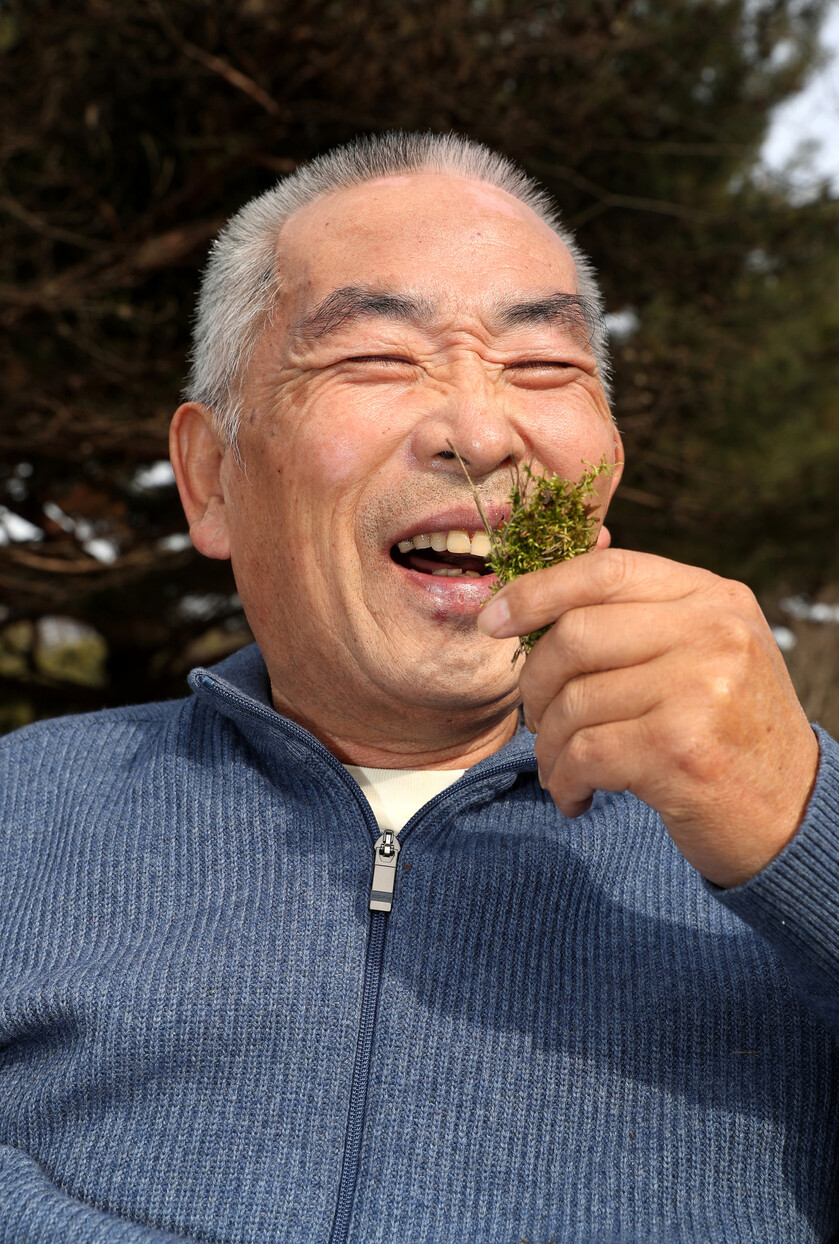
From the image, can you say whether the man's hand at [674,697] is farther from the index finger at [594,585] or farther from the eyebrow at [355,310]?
the eyebrow at [355,310]

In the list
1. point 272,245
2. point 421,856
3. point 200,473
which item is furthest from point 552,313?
point 421,856

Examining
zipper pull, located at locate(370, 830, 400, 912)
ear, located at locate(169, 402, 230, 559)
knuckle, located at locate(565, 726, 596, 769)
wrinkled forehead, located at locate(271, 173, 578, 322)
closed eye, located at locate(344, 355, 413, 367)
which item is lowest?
zipper pull, located at locate(370, 830, 400, 912)

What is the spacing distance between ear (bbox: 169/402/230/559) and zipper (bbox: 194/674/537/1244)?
1.58 feet

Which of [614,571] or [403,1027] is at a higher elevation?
[614,571]

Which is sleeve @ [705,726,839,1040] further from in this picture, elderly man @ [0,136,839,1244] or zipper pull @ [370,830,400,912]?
zipper pull @ [370,830,400,912]

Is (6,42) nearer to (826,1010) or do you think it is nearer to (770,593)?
(770,593)

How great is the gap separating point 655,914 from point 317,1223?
0.85 m

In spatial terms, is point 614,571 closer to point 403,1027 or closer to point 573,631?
point 573,631

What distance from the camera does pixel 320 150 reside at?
6973 mm

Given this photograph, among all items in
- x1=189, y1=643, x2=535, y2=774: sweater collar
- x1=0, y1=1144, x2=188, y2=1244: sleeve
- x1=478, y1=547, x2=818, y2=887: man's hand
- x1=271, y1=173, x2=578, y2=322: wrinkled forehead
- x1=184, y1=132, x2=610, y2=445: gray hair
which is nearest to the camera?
x1=478, y1=547, x2=818, y2=887: man's hand

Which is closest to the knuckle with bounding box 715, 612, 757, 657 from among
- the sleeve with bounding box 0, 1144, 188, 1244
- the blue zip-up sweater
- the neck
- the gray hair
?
the blue zip-up sweater

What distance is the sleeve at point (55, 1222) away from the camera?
176 centimetres

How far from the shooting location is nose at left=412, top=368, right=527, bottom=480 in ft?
6.88

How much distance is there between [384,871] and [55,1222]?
2.69ft
